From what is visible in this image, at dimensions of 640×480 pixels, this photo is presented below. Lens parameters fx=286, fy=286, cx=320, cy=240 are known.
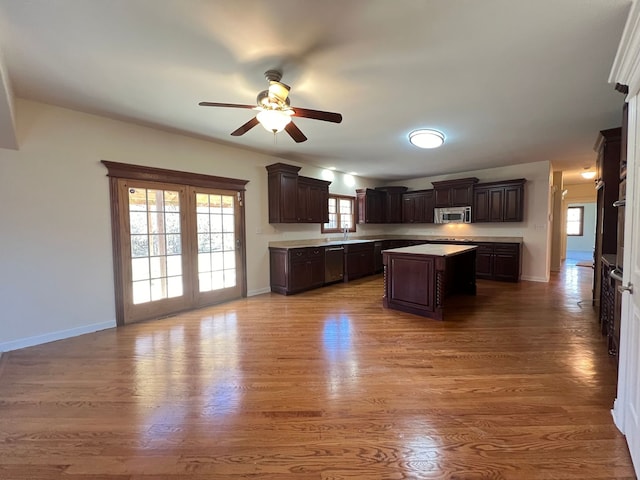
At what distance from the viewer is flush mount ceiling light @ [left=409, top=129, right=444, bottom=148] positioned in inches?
159

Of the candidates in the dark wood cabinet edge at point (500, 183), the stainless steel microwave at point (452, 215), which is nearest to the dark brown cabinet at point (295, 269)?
the stainless steel microwave at point (452, 215)

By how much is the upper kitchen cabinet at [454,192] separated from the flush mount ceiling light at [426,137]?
112 inches

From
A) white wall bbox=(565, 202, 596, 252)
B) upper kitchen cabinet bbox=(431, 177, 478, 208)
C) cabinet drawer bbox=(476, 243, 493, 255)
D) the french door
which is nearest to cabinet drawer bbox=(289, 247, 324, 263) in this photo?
the french door

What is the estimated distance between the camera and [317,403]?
202cm

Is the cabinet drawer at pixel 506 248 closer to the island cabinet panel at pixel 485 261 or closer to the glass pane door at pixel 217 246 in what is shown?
the island cabinet panel at pixel 485 261

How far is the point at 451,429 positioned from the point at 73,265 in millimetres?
4084

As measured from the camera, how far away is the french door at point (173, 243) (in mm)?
3676

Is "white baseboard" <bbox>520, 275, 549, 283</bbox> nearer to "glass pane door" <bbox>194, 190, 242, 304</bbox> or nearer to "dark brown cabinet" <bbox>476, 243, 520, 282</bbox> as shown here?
"dark brown cabinet" <bbox>476, 243, 520, 282</bbox>

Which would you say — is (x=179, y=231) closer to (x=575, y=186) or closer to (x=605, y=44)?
(x=605, y=44)

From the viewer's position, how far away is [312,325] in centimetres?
359

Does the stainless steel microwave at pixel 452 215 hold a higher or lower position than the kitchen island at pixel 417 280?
higher

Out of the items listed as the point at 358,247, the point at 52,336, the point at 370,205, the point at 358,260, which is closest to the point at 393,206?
the point at 370,205

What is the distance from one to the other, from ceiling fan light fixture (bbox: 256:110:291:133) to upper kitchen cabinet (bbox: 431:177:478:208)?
5433 millimetres

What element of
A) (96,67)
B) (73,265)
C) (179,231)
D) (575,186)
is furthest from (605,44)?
(575,186)
